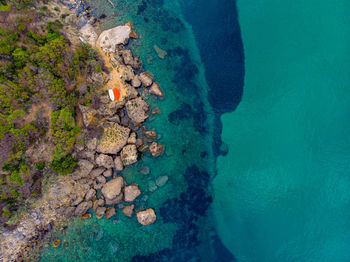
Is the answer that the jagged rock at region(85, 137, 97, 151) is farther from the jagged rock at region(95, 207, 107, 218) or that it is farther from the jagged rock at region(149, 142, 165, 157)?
the jagged rock at region(95, 207, 107, 218)

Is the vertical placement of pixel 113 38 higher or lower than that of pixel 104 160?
higher

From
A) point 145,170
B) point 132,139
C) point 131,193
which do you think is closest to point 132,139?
point 132,139

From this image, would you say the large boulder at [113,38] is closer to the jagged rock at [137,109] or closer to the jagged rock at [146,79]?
the jagged rock at [146,79]

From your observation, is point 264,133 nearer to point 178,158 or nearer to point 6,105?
point 178,158

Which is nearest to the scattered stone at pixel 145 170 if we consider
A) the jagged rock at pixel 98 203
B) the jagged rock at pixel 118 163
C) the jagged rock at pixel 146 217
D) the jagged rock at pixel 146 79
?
the jagged rock at pixel 118 163

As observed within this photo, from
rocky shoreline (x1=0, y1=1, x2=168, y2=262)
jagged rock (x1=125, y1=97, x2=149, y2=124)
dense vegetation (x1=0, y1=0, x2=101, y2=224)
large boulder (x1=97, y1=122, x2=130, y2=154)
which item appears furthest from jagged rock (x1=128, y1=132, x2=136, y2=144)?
dense vegetation (x1=0, y1=0, x2=101, y2=224)

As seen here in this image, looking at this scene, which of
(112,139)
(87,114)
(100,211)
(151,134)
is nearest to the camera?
(87,114)

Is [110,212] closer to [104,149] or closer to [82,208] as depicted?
[82,208]
